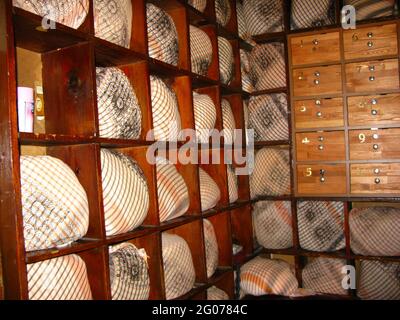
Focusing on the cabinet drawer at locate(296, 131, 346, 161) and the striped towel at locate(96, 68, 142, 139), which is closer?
the striped towel at locate(96, 68, 142, 139)

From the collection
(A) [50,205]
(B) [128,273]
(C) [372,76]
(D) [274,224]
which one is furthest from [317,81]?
(A) [50,205]

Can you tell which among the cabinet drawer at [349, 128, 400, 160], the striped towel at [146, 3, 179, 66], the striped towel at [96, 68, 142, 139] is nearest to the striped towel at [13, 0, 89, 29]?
the striped towel at [96, 68, 142, 139]

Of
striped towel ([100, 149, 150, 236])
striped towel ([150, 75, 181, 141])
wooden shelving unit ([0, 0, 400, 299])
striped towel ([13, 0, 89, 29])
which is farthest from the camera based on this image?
striped towel ([150, 75, 181, 141])

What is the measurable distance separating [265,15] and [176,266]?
1.93 m

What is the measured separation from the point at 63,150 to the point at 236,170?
1.37m

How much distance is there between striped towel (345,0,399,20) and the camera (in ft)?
8.07

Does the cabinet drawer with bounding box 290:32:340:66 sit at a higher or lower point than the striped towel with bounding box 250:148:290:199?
higher

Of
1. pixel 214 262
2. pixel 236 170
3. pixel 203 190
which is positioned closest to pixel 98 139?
pixel 203 190

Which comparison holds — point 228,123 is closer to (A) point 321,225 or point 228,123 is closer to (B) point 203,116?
(B) point 203,116

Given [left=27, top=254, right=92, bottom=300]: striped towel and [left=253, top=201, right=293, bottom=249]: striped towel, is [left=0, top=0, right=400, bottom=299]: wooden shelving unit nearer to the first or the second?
[left=27, top=254, right=92, bottom=300]: striped towel

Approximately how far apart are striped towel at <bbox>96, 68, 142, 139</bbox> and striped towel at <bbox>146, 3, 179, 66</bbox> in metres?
0.29

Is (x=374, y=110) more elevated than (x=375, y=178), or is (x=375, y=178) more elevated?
(x=374, y=110)

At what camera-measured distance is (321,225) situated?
261 centimetres

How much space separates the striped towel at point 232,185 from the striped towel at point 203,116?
359 mm
